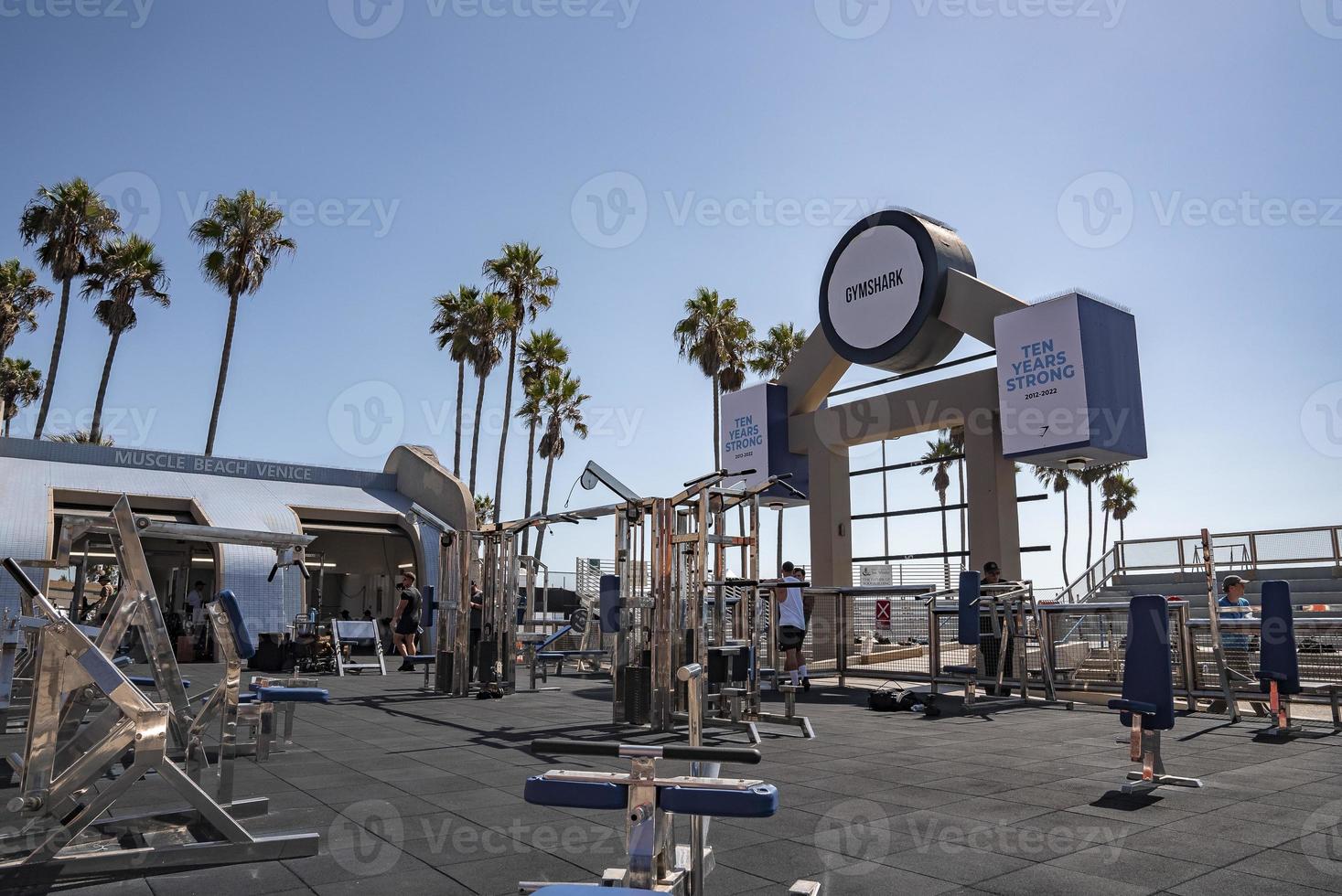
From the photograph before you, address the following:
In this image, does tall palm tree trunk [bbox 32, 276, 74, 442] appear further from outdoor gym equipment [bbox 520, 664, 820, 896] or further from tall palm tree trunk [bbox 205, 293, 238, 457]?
outdoor gym equipment [bbox 520, 664, 820, 896]

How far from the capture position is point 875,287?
60.8 ft

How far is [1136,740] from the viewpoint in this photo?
586cm

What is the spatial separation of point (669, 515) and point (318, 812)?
4.55 metres

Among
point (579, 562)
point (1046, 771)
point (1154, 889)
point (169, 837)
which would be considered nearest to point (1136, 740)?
point (1046, 771)

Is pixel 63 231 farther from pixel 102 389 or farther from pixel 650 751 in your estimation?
pixel 650 751

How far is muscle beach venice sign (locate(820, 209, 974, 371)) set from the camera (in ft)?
57.6

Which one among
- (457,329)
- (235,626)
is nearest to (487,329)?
(457,329)

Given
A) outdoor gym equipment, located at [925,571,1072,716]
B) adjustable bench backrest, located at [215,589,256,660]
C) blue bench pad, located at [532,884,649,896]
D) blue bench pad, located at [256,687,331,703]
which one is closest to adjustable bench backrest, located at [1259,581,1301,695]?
outdoor gym equipment, located at [925,571,1072,716]

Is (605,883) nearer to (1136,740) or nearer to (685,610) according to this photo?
(1136,740)

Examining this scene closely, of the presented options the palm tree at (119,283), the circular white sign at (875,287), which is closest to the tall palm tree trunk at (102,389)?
the palm tree at (119,283)

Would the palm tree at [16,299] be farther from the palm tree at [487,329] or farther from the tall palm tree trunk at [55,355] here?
the palm tree at [487,329]
